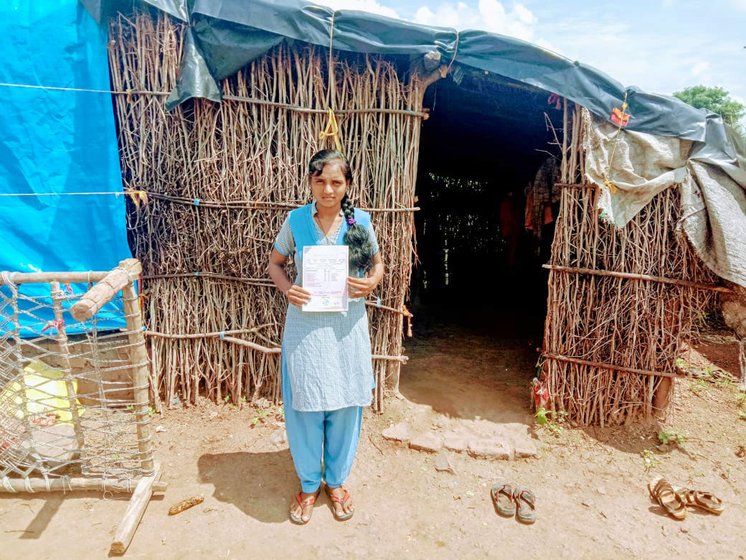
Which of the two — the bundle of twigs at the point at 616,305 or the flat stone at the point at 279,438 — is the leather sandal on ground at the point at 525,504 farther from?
the flat stone at the point at 279,438

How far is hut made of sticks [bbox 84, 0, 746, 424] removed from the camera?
2.89 meters

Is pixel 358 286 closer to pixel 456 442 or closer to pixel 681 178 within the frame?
pixel 456 442

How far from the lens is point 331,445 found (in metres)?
2.51

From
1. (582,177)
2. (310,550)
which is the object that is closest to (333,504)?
(310,550)

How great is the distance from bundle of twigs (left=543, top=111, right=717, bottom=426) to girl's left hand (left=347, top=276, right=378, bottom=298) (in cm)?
169

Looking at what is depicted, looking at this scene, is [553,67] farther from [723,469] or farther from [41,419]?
[41,419]

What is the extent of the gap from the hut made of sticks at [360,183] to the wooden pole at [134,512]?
972 mm

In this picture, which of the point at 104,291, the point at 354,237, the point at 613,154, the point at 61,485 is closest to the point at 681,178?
the point at 613,154

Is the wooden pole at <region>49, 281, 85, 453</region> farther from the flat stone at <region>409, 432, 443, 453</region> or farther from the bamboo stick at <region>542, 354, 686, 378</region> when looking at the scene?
the bamboo stick at <region>542, 354, 686, 378</region>

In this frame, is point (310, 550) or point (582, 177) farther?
point (582, 177)

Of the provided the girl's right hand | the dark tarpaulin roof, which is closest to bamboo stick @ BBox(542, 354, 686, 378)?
the dark tarpaulin roof

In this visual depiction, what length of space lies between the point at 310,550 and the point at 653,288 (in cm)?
281

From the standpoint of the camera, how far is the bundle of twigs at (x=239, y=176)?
3074mm

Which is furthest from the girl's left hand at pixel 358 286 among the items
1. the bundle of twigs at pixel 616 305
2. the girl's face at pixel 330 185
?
the bundle of twigs at pixel 616 305
